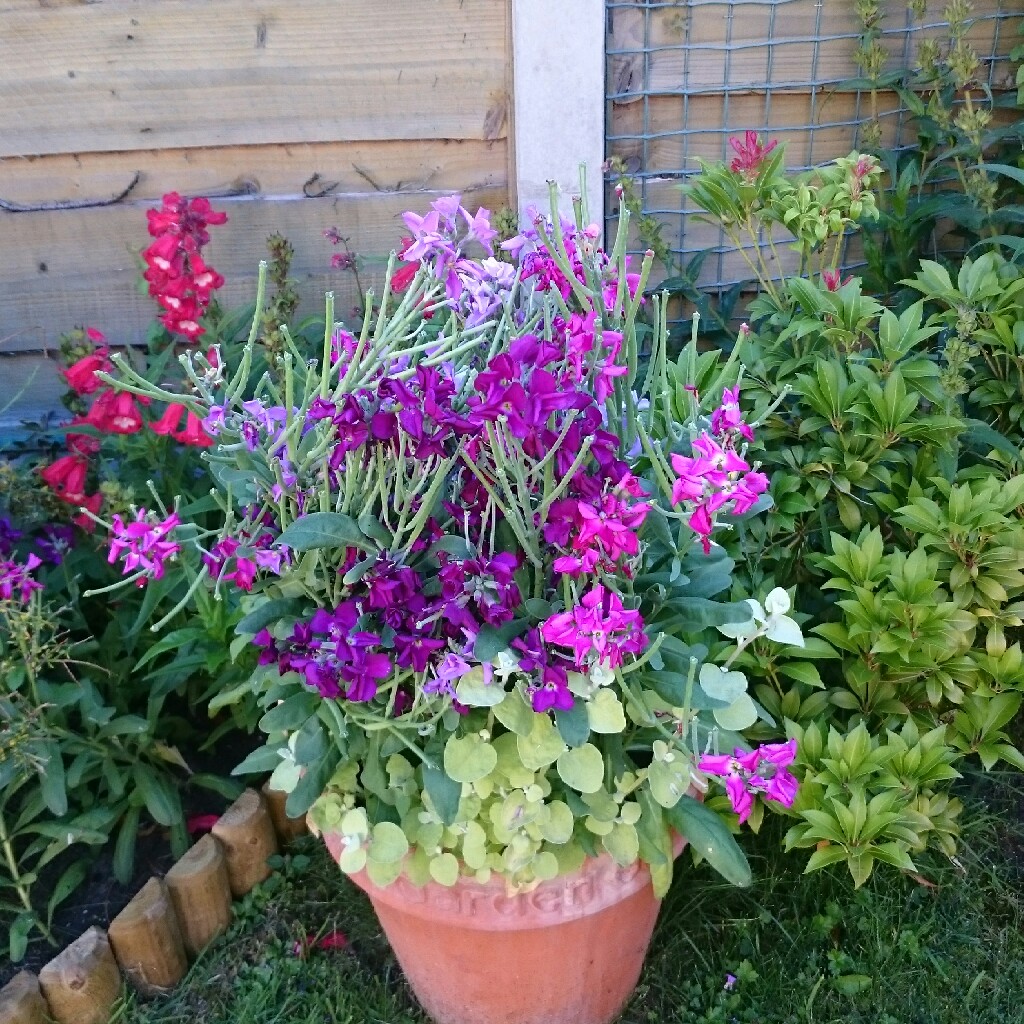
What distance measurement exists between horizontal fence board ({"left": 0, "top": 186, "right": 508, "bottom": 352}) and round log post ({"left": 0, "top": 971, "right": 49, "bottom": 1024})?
4.31ft

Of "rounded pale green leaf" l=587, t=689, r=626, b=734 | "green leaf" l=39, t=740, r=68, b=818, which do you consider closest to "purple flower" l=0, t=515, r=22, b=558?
"green leaf" l=39, t=740, r=68, b=818

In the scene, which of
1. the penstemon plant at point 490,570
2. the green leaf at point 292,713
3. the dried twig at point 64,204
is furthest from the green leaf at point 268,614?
the dried twig at point 64,204

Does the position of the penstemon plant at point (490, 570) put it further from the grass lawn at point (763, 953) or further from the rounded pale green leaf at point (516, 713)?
the grass lawn at point (763, 953)

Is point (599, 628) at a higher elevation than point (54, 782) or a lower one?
higher

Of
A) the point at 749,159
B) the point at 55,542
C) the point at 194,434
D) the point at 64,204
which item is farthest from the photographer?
the point at 64,204

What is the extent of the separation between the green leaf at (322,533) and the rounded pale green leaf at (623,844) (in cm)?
52

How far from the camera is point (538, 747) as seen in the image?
127 cm

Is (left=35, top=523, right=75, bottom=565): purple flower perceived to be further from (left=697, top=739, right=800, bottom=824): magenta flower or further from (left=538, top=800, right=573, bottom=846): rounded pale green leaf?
(left=697, top=739, right=800, bottom=824): magenta flower

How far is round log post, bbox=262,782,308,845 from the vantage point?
6.31ft

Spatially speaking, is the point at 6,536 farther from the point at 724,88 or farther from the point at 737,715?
the point at 724,88

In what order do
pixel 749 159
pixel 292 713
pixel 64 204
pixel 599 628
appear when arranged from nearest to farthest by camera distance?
1. pixel 599 628
2. pixel 292 713
3. pixel 749 159
4. pixel 64 204

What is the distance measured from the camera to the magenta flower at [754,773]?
1.20 m

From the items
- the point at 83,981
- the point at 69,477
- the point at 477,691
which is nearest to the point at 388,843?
the point at 477,691

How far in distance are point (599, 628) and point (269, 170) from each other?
1571 mm
